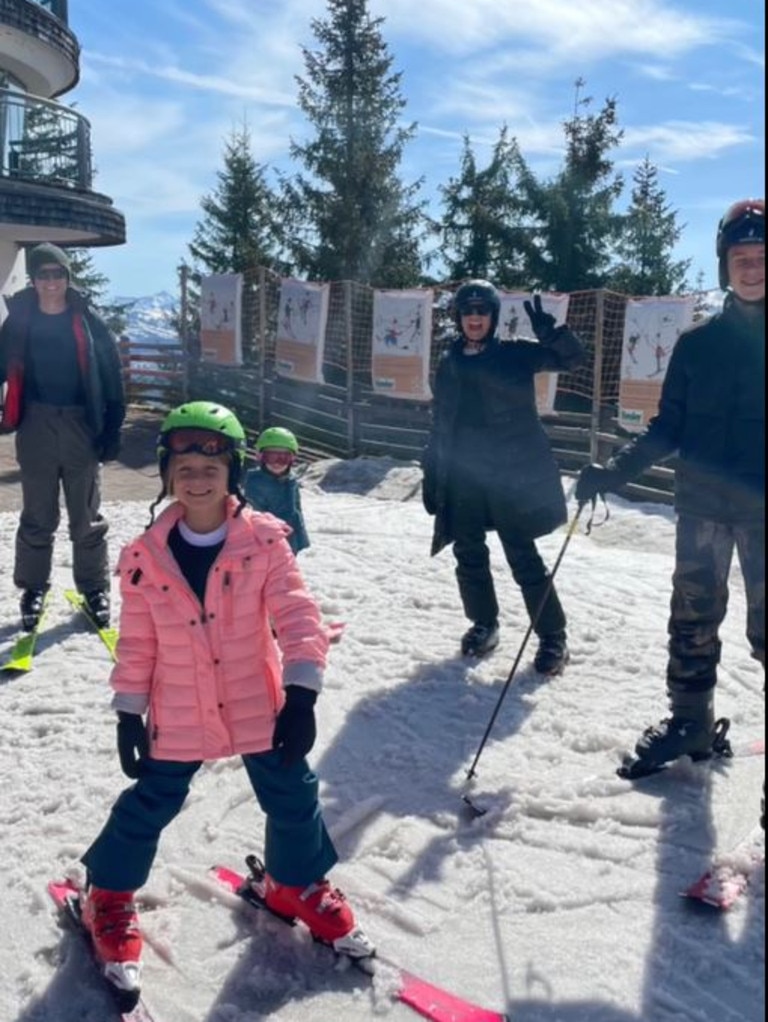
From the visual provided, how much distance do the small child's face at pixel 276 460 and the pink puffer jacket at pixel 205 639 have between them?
268 centimetres

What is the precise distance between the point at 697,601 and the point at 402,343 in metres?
10.00

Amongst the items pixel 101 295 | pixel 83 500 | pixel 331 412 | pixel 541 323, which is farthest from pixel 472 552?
pixel 101 295

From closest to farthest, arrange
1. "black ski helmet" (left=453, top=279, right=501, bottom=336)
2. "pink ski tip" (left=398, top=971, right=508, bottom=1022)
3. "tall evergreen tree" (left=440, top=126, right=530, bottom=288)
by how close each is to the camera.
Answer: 1. "pink ski tip" (left=398, top=971, right=508, bottom=1022)
2. "black ski helmet" (left=453, top=279, right=501, bottom=336)
3. "tall evergreen tree" (left=440, top=126, right=530, bottom=288)

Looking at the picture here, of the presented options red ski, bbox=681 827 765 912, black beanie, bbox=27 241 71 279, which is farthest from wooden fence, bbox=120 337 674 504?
red ski, bbox=681 827 765 912

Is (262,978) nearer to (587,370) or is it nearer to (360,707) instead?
(360,707)

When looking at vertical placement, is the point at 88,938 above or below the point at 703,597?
below

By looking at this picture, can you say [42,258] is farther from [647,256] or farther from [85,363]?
[647,256]

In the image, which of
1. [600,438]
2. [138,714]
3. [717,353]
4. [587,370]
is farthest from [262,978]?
[587,370]

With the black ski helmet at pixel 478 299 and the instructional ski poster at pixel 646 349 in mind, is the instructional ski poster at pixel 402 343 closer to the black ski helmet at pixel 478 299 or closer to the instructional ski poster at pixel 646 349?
the instructional ski poster at pixel 646 349

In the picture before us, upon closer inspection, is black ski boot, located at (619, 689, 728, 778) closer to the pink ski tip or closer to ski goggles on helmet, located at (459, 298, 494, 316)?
the pink ski tip

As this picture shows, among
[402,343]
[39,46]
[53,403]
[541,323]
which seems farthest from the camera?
[39,46]

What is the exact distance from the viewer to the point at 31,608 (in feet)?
18.3

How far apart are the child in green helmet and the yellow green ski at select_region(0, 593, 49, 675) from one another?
145 centimetres

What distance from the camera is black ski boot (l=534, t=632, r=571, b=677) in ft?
16.8
